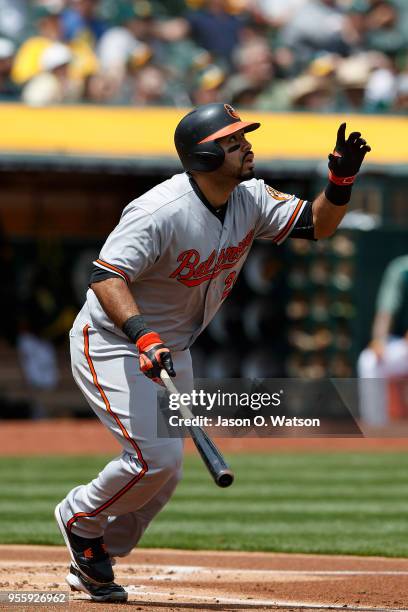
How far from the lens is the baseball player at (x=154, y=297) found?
4.60 m

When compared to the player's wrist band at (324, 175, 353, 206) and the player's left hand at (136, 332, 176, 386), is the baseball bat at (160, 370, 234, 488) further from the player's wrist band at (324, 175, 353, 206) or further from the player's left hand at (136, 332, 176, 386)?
the player's wrist band at (324, 175, 353, 206)

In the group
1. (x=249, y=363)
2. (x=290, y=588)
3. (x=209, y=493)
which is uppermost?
(x=290, y=588)

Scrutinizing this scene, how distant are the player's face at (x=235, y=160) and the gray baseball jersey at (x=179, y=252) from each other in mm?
166

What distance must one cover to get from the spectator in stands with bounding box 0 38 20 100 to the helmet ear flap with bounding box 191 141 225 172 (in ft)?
28.4

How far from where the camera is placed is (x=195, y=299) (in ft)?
15.8

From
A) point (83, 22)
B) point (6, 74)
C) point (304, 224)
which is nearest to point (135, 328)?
point (304, 224)

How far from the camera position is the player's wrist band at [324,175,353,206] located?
195 inches

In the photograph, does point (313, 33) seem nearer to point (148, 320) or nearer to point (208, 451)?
point (148, 320)

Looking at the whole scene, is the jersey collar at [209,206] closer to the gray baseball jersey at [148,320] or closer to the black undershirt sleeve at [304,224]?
the gray baseball jersey at [148,320]

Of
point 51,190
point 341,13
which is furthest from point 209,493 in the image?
point 341,13

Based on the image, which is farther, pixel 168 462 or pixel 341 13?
pixel 341 13

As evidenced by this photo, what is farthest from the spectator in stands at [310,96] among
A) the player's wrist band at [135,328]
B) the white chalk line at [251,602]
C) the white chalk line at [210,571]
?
the player's wrist band at [135,328]

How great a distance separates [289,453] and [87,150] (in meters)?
3.72

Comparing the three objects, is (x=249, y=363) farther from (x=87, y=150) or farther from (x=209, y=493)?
(x=209, y=493)
